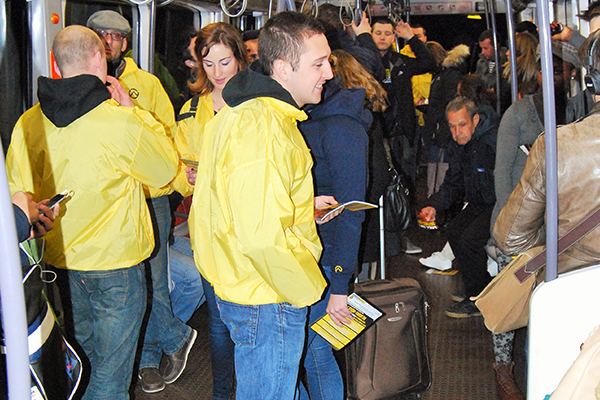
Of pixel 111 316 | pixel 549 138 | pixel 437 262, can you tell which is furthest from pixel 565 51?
pixel 111 316

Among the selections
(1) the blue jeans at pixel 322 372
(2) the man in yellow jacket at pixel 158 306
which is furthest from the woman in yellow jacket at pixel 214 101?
(1) the blue jeans at pixel 322 372

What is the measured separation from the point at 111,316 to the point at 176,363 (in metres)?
0.91

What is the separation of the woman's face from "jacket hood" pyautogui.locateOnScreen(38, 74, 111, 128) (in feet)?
2.69

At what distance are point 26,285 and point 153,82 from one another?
2.20 meters

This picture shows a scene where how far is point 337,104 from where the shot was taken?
6.88ft

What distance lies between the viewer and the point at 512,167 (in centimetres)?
317

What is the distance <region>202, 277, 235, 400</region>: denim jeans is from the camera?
7.95 feet

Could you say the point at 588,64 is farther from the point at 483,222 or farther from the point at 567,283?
the point at 483,222

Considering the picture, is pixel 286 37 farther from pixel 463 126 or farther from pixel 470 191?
pixel 463 126

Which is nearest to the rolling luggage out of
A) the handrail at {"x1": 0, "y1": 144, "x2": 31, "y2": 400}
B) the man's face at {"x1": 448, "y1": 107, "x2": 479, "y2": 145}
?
the man's face at {"x1": 448, "y1": 107, "x2": 479, "y2": 145}

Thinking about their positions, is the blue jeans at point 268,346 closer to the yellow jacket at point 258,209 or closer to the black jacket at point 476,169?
the yellow jacket at point 258,209

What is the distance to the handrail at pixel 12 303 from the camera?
1.14 meters

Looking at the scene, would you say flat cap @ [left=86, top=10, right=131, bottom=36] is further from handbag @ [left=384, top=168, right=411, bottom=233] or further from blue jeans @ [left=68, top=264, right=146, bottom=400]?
handbag @ [left=384, top=168, right=411, bottom=233]

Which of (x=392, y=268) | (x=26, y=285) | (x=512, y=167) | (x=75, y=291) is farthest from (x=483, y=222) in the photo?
(x=26, y=285)
